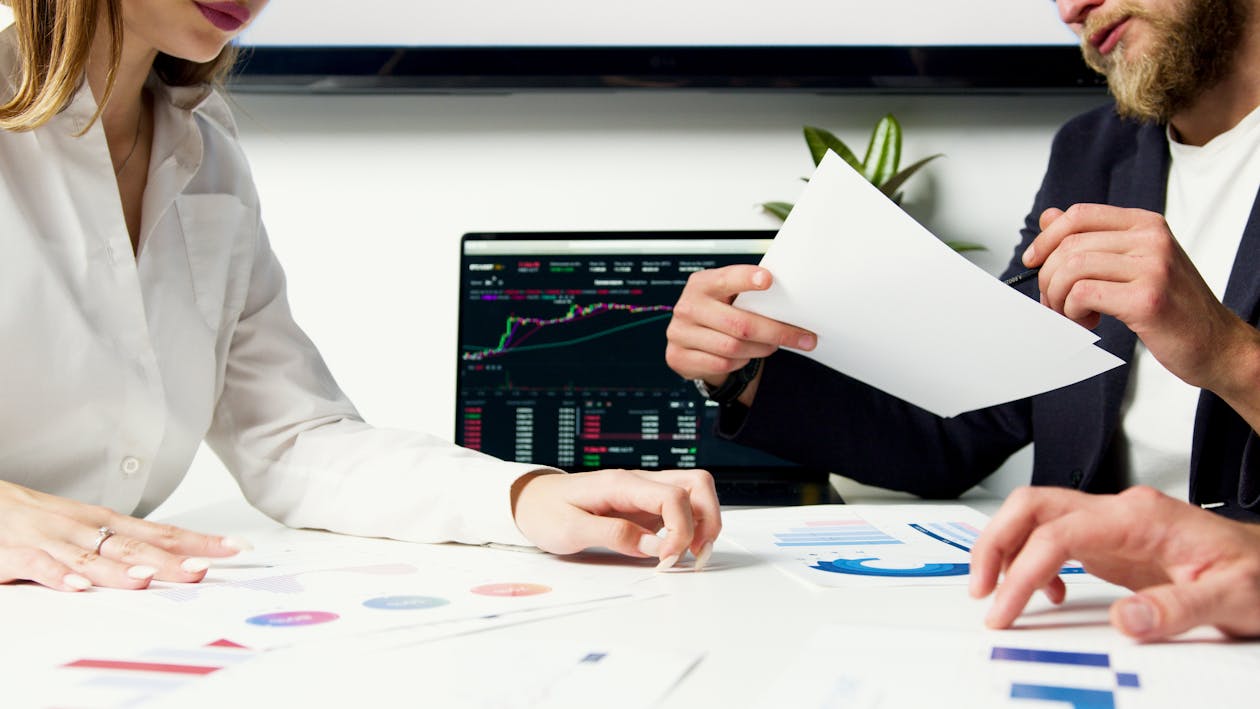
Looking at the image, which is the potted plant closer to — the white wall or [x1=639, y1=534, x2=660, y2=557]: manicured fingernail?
the white wall

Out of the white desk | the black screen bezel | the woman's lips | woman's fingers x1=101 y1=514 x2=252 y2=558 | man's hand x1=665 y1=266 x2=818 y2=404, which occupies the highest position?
the black screen bezel

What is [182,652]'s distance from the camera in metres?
0.54

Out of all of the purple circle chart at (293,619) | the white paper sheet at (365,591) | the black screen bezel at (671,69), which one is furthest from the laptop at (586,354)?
the purple circle chart at (293,619)

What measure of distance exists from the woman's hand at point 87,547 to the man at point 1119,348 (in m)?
0.50

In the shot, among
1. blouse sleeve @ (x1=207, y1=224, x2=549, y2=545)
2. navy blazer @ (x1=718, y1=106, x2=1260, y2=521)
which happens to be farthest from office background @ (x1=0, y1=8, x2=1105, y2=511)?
blouse sleeve @ (x1=207, y1=224, x2=549, y2=545)

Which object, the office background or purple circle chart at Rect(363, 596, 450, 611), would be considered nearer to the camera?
purple circle chart at Rect(363, 596, 450, 611)

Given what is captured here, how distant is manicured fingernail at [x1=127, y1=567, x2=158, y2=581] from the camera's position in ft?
2.23

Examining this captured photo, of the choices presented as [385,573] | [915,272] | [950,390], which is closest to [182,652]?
[385,573]

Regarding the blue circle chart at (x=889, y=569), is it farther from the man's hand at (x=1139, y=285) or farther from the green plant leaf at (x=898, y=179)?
the green plant leaf at (x=898, y=179)

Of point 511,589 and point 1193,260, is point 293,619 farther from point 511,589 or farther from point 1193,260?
point 1193,260

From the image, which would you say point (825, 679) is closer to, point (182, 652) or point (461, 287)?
point (182, 652)

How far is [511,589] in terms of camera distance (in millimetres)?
701

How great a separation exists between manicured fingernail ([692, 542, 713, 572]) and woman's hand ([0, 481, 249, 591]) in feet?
1.07

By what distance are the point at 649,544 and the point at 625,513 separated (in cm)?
6
